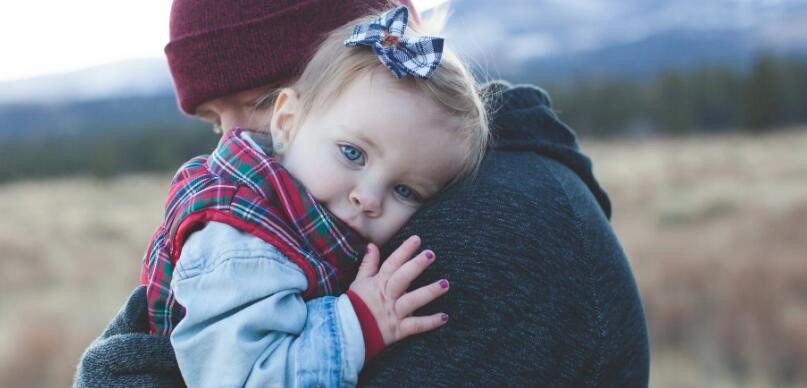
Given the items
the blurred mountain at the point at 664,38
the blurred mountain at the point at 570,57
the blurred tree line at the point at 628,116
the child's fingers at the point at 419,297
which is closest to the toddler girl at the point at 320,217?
the child's fingers at the point at 419,297

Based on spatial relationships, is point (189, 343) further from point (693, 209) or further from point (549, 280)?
point (693, 209)

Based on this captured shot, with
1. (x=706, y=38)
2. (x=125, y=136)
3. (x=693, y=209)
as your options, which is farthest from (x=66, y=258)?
(x=706, y=38)

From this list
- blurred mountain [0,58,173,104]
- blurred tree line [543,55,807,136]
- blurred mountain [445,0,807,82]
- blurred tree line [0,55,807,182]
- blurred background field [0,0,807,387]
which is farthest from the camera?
blurred mountain [445,0,807,82]

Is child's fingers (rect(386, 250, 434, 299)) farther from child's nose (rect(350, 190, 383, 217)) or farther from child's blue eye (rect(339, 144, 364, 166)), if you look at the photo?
child's blue eye (rect(339, 144, 364, 166))

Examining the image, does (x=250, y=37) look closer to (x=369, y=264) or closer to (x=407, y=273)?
(x=369, y=264)

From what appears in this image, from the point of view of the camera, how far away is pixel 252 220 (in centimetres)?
152

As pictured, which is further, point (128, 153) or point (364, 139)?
point (128, 153)

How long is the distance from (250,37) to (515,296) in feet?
3.85

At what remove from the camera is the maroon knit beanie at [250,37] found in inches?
84.1

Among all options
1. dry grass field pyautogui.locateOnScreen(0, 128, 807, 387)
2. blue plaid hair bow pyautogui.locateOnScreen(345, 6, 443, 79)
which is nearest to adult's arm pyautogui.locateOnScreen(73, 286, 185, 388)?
blue plaid hair bow pyautogui.locateOnScreen(345, 6, 443, 79)

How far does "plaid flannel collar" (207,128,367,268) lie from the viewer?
5.31 ft

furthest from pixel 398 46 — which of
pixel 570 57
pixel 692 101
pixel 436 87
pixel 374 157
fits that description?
pixel 570 57

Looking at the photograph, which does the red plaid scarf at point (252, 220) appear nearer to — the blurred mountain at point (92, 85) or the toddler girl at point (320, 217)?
the toddler girl at point (320, 217)

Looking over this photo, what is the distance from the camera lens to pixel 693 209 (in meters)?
12.3
